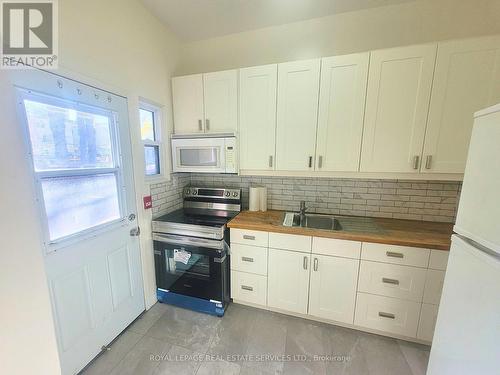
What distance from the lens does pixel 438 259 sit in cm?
150

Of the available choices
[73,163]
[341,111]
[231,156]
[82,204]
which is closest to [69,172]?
[73,163]

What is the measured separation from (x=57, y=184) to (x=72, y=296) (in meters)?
0.76

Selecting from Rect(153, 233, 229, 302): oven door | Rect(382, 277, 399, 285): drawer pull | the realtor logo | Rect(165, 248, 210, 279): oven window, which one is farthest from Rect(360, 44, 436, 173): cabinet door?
the realtor logo

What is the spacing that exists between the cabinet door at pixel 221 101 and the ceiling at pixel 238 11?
49cm

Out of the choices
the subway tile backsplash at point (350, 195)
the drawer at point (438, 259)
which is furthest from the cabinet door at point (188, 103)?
the drawer at point (438, 259)

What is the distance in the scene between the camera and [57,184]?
1239 millimetres

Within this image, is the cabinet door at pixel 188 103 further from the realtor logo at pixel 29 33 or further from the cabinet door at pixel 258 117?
the realtor logo at pixel 29 33

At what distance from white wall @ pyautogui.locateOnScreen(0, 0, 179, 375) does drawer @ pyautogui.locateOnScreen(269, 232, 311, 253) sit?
125cm

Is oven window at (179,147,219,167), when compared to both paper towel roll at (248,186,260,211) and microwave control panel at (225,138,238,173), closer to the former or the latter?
microwave control panel at (225,138,238,173)

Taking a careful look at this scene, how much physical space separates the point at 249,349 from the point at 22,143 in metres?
2.01

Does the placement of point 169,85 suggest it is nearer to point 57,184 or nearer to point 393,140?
point 57,184

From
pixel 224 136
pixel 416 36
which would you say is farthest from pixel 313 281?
pixel 416 36

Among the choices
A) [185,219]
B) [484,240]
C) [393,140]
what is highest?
[393,140]

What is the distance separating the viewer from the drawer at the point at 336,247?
1656 mm
